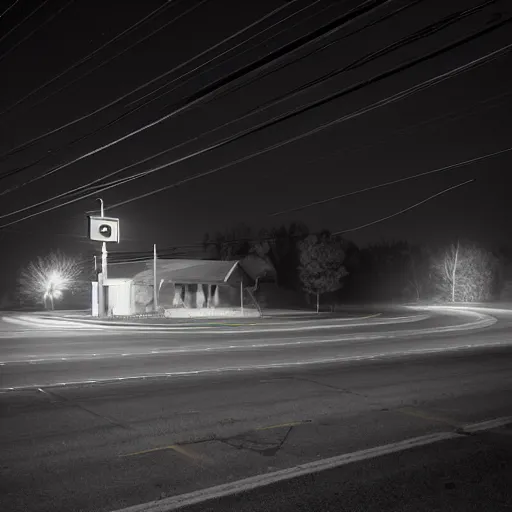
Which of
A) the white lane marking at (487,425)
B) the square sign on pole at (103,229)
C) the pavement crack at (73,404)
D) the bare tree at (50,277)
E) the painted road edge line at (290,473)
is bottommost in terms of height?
the white lane marking at (487,425)

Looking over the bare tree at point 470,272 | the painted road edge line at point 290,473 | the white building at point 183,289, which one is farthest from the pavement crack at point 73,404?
the bare tree at point 470,272

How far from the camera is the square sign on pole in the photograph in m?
Result: 30.7

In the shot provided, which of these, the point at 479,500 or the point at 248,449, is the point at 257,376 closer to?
the point at 248,449

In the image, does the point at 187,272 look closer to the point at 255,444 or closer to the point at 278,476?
the point at 255,444

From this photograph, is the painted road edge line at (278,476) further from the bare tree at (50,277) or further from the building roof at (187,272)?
the bare tree at (50,277)

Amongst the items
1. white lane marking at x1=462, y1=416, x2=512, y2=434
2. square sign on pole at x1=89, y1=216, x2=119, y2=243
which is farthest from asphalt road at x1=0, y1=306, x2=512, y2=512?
square sign on pole at x1=89, y1=216, x2=119, y2=243

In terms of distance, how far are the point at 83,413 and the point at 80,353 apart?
27.3 ft

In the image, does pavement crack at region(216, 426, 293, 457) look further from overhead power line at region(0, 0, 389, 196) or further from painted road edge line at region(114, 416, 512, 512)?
overhead power line at region(0, 0, 389, 196)

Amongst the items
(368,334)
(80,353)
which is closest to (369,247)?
(368,334)

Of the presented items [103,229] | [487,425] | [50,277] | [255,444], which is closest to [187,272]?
[103,229]

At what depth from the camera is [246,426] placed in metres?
8.22

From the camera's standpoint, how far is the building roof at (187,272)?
42125mm

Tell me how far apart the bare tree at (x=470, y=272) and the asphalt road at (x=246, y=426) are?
5420 centimetres

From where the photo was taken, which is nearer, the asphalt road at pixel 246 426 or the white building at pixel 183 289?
the asphalt road at pixel 246 426
